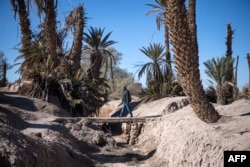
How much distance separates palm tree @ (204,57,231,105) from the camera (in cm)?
1875

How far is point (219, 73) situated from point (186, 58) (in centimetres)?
973

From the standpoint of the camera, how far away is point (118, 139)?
16.8m

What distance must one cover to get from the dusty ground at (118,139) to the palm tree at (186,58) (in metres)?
0.44

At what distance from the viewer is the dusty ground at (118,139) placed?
6410mm

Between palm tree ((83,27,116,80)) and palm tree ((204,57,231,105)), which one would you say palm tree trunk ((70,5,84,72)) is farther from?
palm tree ((204,57,231,105))

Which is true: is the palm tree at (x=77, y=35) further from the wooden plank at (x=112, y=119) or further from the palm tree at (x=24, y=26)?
the wooden plank at (x=112, y=119)

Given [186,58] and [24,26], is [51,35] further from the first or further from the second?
[186,58]

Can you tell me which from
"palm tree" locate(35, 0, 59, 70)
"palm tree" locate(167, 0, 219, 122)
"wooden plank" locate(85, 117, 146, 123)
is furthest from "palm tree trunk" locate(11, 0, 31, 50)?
"palm tree" locate(167, 0, 219, 122)

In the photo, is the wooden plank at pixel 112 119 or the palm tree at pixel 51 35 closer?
the wooden plank at pixel 112 119

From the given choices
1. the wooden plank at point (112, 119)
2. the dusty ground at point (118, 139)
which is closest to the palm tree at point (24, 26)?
the dusty ground at point (118, 139)

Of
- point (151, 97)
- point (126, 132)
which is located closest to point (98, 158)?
point (126, 132)

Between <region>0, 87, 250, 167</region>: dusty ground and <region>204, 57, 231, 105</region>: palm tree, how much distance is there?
10.3 ft

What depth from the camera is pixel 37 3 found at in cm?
1316

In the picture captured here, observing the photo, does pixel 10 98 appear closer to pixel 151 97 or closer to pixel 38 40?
pixel 38 40
